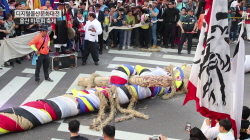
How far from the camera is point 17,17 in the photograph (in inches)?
463

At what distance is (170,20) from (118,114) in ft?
22.6

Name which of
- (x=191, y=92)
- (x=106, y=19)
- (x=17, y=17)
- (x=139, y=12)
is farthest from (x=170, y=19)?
(x=191, y=92)

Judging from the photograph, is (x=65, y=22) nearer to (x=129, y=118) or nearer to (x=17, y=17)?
(x=17, y=17)

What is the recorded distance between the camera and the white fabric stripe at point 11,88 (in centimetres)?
987

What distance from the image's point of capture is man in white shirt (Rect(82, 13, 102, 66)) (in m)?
12.4

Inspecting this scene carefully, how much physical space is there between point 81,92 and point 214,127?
3840 millimetres

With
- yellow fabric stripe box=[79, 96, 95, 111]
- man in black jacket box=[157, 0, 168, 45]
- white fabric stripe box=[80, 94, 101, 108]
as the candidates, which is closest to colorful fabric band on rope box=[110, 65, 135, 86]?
white fabric stripe box=[80, 94, 101, 108]

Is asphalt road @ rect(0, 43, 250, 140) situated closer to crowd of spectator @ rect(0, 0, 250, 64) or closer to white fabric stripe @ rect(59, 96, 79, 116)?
white fabric stripe @ rect(59, 96, 79, 116)

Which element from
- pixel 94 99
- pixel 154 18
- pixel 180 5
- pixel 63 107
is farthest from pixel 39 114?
pixel 180 5

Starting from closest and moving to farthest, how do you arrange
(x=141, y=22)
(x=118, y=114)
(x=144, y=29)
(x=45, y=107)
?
(x=45, y=107), (x=118, y=114), (x=141, y=22), (x=144, y=29)

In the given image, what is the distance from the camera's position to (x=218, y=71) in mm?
6535

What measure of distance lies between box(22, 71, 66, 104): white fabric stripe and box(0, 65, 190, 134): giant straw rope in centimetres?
138
